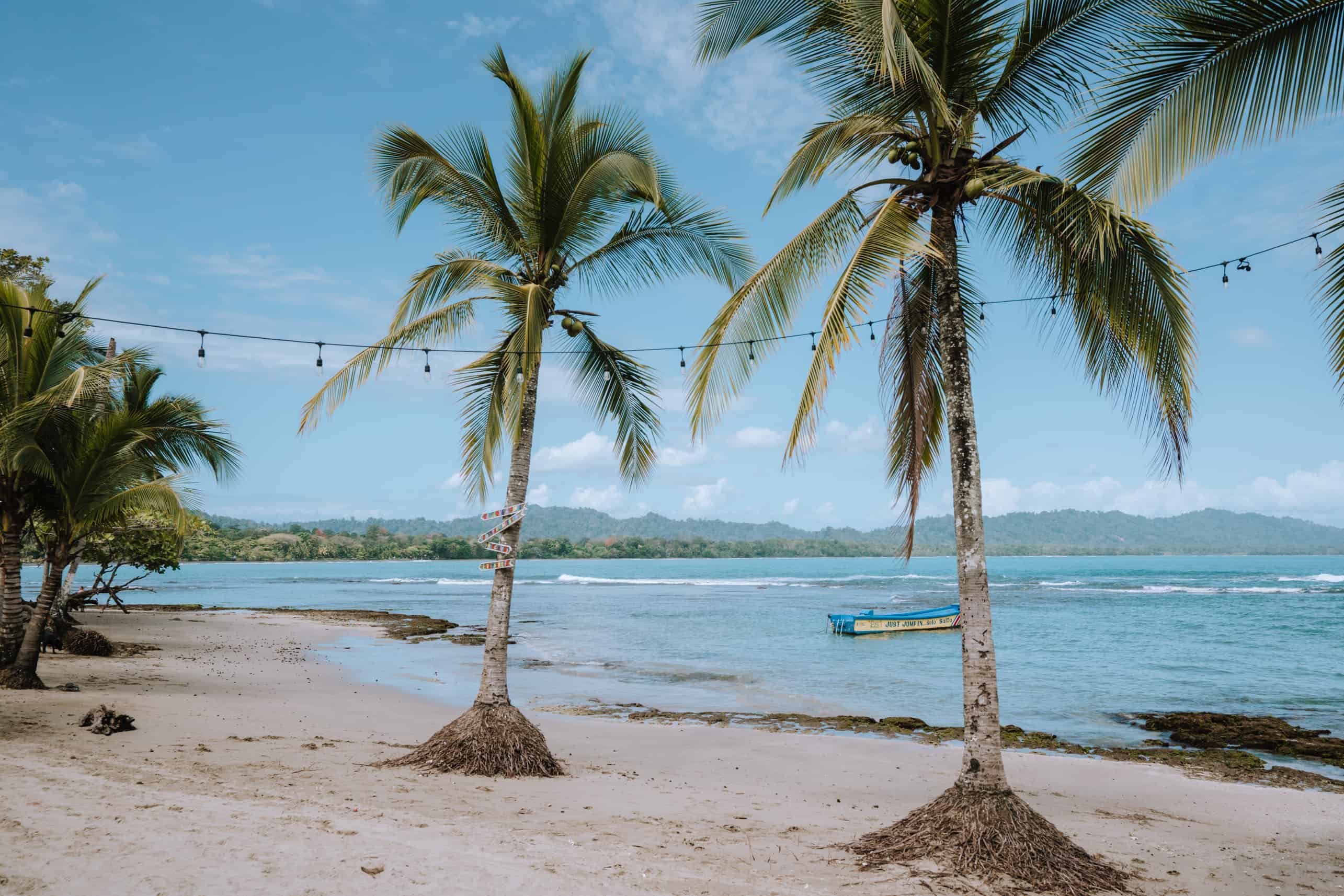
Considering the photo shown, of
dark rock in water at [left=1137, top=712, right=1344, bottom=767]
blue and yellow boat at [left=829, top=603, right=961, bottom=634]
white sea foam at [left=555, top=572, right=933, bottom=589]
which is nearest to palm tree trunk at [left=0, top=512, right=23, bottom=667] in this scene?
dark rock in water at [left=1137, top=712, right=1344, bottom=767]

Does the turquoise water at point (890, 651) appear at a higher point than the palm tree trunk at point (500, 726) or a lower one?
lower

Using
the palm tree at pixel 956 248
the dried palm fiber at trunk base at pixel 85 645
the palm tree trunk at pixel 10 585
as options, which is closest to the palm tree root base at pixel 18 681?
the palm tree trunk at pixel 10 585

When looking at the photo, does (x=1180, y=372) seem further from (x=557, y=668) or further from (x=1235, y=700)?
(x=557, y=668)

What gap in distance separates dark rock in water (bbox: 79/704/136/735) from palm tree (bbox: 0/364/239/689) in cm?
311

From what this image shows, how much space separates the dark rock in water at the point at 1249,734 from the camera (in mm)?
12500

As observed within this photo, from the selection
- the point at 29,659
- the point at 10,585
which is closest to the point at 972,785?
the point at 29,659

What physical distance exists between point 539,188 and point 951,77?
4.45 metres

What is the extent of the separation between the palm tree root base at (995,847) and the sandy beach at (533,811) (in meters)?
0.21

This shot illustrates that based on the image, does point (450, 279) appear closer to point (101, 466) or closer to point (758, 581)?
point (101, 466)

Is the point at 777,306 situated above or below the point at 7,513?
above

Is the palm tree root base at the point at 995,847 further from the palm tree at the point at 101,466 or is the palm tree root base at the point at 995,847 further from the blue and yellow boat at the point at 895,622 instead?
the blue and yellow boat at the point at 895,622

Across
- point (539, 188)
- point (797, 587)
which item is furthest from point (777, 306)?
point (797, 587)

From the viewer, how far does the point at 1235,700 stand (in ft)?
59.3

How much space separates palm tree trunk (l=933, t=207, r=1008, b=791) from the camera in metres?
5.71
